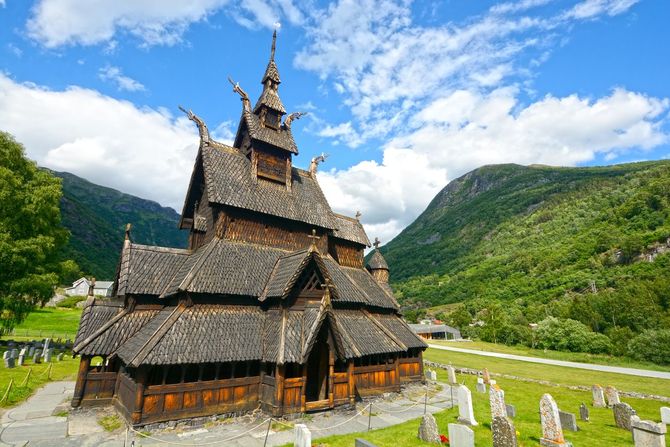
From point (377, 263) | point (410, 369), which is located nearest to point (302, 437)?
point (410, 369)

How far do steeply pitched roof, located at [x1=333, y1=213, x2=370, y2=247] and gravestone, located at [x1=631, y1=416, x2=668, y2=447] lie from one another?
1836 centimetres

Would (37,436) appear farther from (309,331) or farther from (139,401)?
(309,331)

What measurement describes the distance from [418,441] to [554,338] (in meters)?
57.8

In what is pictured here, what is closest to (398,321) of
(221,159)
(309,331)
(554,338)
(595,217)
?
(309,331)

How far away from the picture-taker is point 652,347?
4247cm

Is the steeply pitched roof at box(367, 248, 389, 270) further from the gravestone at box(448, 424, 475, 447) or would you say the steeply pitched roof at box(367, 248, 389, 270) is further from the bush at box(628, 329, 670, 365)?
the bush at box(628, 329, 670, 365)

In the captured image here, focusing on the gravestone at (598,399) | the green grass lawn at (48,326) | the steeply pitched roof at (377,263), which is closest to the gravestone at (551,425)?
the gravestone at (598,399)

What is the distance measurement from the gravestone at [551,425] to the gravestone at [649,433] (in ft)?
7.30

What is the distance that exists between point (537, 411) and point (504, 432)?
993cm

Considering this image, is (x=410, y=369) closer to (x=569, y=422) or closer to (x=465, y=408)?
(x=465, y=408)

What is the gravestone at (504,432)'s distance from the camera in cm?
995

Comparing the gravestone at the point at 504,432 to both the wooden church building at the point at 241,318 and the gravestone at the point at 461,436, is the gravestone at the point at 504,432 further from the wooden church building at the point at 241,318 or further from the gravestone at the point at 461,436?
the wooden church building at the point at 241,318

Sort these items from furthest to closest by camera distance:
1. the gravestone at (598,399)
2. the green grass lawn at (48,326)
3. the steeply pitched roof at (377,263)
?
the green grass lawn at (48,326)
the steeply pitched roof at (377,263)
the gravestone at (598,399)

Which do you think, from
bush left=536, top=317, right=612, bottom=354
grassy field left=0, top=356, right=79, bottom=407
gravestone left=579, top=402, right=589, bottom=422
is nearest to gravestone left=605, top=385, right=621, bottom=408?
gravestone left=579, top=402, right=589, bottom=422
